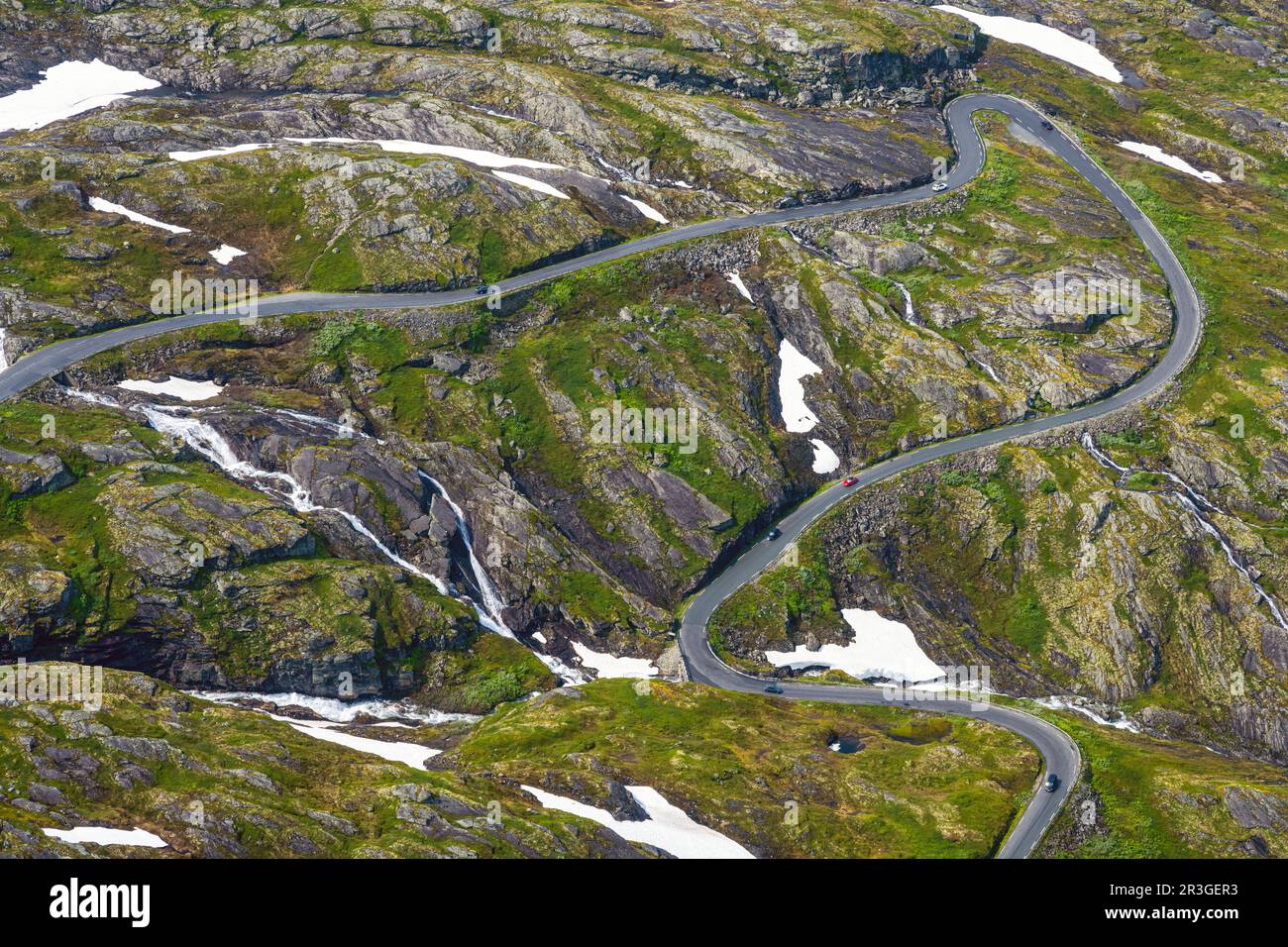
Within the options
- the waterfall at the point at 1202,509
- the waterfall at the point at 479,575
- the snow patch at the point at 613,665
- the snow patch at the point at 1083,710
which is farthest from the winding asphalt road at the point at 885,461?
the waterfall at the point at 479,575

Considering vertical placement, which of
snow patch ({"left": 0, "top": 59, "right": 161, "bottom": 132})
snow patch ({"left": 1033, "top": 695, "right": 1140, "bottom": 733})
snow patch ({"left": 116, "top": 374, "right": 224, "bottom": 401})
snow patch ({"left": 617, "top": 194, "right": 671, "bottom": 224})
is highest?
snow patch ({"left": 0, "top": 59, "right": 161, "bottom": 132})

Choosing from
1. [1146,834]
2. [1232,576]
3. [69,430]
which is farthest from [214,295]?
[1232,576]

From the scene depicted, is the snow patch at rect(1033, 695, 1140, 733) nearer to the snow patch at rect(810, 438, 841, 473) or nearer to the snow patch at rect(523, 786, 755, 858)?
the snow patch at rect(810, 438, 841, 473)

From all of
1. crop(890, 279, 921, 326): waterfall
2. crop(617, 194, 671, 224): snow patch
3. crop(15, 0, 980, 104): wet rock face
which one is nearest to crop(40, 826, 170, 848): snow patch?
crop(617, 194, 671, 224): snow patch

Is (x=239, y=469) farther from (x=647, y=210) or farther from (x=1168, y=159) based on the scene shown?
(x=1168, y=159)

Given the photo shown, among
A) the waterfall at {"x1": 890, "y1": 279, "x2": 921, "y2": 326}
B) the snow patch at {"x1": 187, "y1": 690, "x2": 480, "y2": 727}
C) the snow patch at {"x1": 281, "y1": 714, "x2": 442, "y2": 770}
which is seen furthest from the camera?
the waterfall at {"x1": 890, "y1": 279, "x2": 921, "y2": 326}

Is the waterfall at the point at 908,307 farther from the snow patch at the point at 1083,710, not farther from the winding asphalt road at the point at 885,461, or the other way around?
the snow patch at the point at 1083,710

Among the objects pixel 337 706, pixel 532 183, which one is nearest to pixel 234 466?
pixel 337 706
